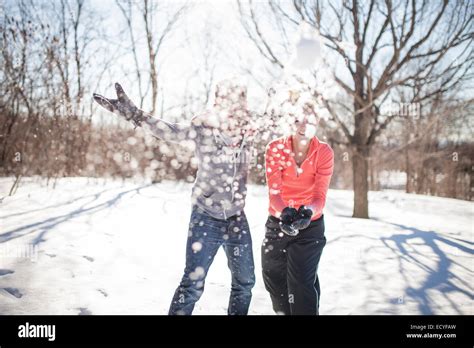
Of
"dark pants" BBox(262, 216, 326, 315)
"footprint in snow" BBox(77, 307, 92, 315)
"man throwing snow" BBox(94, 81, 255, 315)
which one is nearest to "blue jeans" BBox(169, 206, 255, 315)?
"man throwing snow" BBox(94, 81, 255, 315)

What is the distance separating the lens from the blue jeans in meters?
1.85

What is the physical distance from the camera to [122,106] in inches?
69.2

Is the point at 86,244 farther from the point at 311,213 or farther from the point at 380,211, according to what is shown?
the point at 380,211

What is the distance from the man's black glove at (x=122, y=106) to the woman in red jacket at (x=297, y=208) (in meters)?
0.79

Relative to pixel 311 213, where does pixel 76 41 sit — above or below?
above

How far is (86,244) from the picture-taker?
11.6 feet

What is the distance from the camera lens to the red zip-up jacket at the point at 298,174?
75.1 inches

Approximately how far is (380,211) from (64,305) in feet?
23.3

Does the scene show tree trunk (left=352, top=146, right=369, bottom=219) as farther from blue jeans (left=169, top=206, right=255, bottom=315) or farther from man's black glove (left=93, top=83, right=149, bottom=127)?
man's black glove (left=93, top=83, right=149, bottom=127)

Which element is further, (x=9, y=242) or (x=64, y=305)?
(x=9, y=242)

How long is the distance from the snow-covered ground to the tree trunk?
0.49 m
